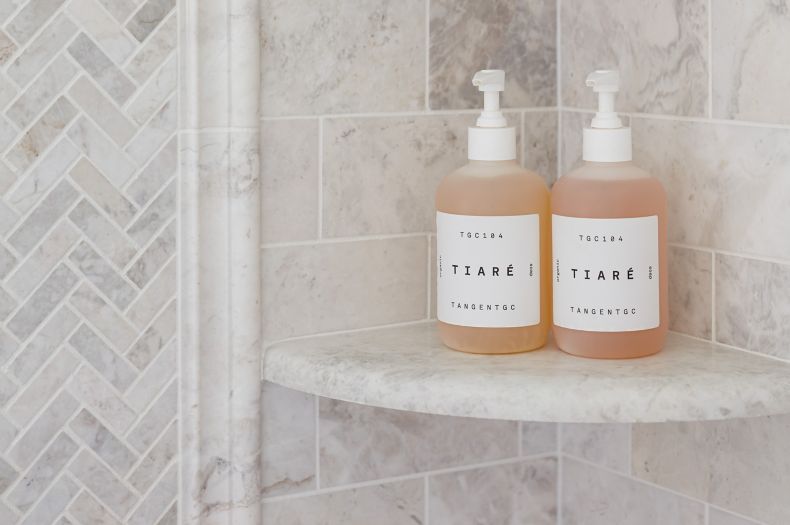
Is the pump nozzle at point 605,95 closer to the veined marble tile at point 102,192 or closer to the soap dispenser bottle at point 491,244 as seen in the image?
the soap dispenser bottle at point 491,244

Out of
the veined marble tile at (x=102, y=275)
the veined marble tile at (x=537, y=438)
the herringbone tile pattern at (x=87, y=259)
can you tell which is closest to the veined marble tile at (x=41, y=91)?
the herringbone tile pattern at (x=87, y=259)

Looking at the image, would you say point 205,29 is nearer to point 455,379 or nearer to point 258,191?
point 258,191

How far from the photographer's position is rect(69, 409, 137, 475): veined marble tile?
959 mm

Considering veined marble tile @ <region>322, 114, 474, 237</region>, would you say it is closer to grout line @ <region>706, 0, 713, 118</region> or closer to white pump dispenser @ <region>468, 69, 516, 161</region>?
white pump dispenser @ <region>468, 69, 516, 161</region>

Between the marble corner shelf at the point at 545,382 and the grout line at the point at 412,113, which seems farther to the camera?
the grout line at the point at 412,113

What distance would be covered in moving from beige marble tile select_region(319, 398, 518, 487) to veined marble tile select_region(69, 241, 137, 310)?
0.20 m

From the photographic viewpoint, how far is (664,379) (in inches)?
34.6

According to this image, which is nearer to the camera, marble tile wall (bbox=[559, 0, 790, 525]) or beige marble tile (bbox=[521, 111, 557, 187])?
marble tile wall (bbox=[559, 0, 790, 525])

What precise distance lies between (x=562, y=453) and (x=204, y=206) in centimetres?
44

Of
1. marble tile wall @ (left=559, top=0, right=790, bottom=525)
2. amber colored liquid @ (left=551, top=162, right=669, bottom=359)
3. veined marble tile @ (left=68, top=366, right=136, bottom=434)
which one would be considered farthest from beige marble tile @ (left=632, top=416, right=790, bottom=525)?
veined marble tile @ (left=68, top=366, right=136, bottom=434)

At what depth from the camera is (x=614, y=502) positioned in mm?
1126

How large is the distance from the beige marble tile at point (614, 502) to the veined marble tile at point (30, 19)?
0.62 metres

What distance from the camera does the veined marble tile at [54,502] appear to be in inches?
→ 37.3

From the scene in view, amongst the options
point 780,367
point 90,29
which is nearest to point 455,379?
point 780,367
